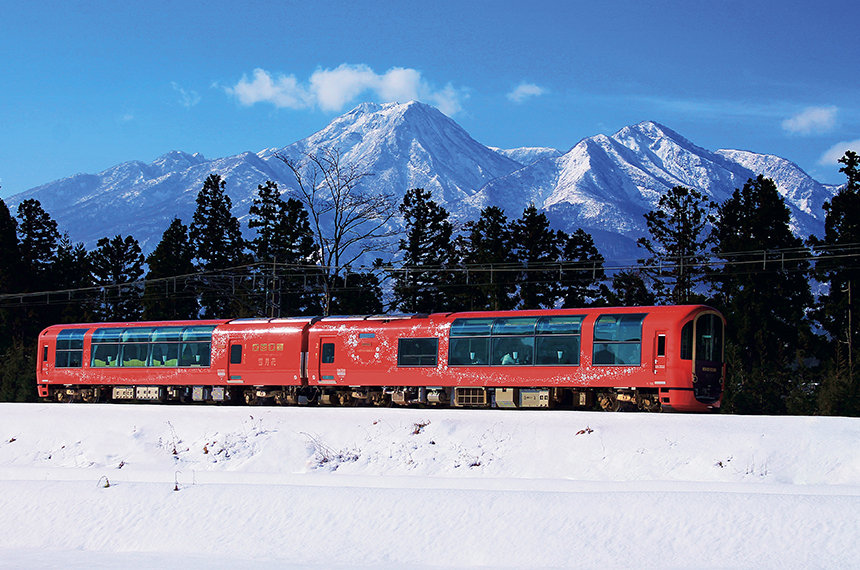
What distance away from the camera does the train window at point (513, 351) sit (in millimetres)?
29297

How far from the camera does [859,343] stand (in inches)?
2035

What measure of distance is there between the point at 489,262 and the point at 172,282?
82.7 feet

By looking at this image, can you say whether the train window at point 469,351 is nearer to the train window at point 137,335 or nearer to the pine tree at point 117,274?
the train window at point 137,335

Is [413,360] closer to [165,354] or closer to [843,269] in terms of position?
[165,354]

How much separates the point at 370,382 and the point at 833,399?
16081mm

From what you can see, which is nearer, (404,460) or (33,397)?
(404,460)

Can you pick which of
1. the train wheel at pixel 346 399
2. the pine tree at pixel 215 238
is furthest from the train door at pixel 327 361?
the pine tree at pixel 215 238

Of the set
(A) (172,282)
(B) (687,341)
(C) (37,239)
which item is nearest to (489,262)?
(A) (172,282)

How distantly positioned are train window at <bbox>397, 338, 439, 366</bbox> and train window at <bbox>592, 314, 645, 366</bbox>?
568cm

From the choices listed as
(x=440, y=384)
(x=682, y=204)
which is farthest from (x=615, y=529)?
(x=682, y=204)

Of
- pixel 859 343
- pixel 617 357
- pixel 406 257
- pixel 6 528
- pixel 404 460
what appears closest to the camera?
pixel 6 528

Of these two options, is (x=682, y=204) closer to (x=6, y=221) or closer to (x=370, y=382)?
(x=370, y=382)

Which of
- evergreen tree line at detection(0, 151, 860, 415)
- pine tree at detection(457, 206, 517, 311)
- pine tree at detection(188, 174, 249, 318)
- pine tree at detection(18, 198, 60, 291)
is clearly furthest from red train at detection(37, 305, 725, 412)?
pine tree at detection(18, 198, 60, 291)

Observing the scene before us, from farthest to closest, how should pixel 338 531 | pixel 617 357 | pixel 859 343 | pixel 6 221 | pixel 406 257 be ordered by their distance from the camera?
pixel 6 221 < pixel 406 257 < pixel 859 343 < pixel 617 357 < pixel 338 531
